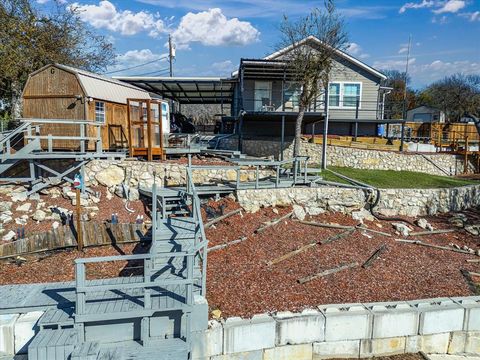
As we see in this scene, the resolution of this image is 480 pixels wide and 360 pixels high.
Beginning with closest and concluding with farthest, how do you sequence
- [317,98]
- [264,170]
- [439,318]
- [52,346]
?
[52,346], [439,318], [264,170], [317,98]

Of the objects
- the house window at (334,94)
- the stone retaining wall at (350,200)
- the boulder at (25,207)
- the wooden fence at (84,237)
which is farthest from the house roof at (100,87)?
the house window at (334,94)

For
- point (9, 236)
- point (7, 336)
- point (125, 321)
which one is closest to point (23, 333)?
point (7, 336)

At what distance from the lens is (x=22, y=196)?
11.4m

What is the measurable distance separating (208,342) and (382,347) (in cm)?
317

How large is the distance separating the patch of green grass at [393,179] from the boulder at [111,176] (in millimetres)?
7964

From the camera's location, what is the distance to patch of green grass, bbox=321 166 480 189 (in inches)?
588

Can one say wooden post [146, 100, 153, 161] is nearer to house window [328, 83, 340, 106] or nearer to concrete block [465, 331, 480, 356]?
concrete block [465, 331, 480, 356]

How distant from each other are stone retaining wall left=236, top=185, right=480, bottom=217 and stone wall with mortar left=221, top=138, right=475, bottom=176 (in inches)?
180

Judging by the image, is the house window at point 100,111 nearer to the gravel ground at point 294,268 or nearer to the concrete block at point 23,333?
the gravel ground at point 294,268

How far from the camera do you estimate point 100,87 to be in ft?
45.4

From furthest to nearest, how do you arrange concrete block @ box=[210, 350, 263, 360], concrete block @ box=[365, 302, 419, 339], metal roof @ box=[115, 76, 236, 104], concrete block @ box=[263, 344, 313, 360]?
metal roof @ box=[115, 76, 236, 104] < concrete block @ box=[365, 302, 419, 339] < concrete block @ box=[263, 344, 313, 360] < concrete block @ box=[210, 350, 263, 360]

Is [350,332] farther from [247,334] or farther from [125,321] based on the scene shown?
[125,321]

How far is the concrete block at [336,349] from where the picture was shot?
635cm

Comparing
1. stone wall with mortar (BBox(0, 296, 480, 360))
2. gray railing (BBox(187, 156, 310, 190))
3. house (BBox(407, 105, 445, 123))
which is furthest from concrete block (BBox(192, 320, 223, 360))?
house (BBox(407, 105, 445, 123))
